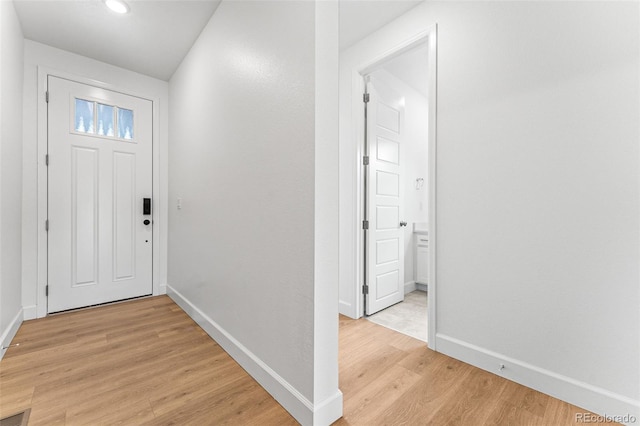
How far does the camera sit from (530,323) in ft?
5.57

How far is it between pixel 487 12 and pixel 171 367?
10.9 ft

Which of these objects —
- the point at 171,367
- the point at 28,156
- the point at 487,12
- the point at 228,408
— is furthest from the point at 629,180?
the point at 28,156

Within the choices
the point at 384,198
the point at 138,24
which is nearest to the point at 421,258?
the point at 384,198

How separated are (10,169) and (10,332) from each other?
1.36 meters

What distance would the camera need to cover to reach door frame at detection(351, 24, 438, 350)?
2.16 metres

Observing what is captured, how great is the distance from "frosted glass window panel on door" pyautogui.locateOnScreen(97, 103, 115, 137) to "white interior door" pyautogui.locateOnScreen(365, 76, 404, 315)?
10.0 ft

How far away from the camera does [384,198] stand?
3.06 m

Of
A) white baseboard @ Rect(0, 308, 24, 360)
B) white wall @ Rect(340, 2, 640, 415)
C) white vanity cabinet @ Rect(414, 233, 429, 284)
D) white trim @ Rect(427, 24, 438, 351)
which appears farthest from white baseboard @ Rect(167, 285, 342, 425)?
white vanity cabinet @ Rect(414, 233, 429, 284)

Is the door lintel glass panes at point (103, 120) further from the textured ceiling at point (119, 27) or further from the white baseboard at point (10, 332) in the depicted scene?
the white baseboard at point (10, 332)

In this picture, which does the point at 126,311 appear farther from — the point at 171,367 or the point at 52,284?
the point at 171,367

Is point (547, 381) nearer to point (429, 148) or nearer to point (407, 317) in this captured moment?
point (407, 317)

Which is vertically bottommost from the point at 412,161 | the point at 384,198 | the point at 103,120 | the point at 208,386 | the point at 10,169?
the point at 208,386

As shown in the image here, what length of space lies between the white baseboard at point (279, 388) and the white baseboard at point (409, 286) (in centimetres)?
249

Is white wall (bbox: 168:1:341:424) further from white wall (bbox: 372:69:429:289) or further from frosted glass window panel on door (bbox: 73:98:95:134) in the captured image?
white wall (bbox: 372:69:429:289)
